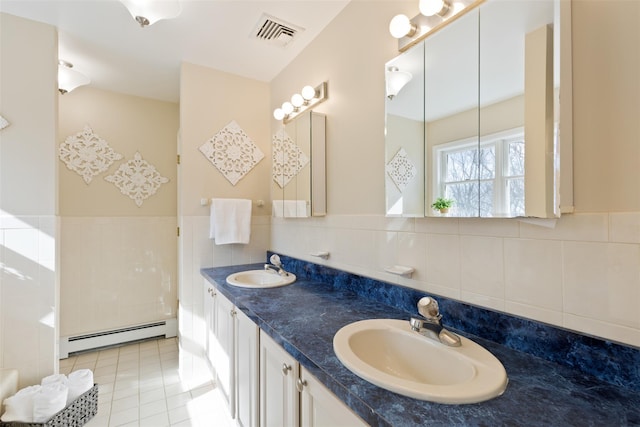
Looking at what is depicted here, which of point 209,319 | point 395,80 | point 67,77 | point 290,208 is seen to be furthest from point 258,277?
point 67,77

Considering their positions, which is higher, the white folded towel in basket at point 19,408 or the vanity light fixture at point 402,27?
the vanity light fixture at point 402,27

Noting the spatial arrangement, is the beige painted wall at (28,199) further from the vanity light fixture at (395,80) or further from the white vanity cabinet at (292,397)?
the vanity light fixture at (395,80)

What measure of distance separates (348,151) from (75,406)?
2.20m

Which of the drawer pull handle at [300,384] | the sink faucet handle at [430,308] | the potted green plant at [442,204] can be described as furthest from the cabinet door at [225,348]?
the potted green plant at [442,204]

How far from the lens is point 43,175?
1785 mm

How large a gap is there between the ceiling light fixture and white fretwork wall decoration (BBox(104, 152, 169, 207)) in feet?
5.65

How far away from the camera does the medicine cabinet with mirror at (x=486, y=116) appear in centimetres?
81

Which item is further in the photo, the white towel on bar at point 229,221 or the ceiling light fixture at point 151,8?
the white towel on bar at point 229,221

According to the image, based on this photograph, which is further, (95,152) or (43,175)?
(95,152)

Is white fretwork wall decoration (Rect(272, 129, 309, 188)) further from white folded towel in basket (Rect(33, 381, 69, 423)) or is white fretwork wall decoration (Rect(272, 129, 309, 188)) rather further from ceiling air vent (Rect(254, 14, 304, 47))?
white folded towel in basket (Rect(33, 381, 69, 423))

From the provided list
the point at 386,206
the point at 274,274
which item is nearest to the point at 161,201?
the point at 274,274

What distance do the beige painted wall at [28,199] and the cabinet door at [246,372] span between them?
135 centimetres

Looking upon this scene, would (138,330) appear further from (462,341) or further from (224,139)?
(462,341)

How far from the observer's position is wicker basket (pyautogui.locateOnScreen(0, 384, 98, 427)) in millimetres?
1510
